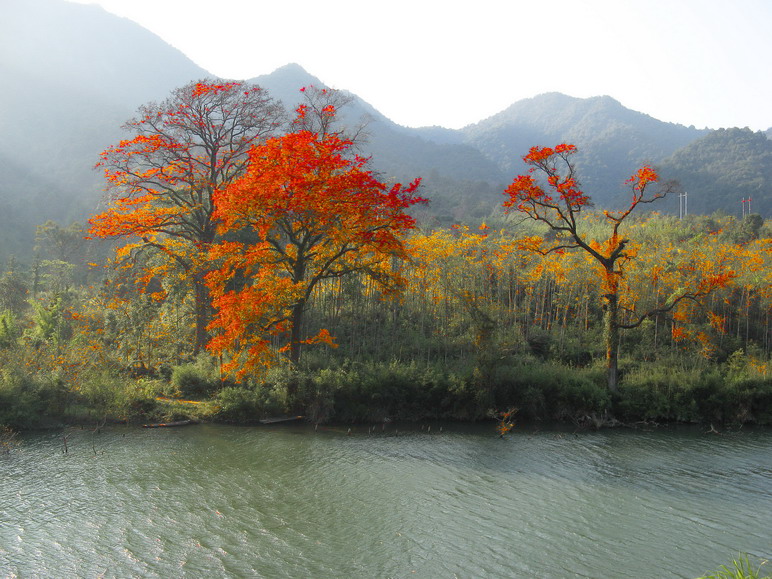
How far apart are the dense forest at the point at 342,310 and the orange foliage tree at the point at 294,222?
59 mm

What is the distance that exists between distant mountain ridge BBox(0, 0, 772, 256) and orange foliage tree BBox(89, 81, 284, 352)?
67.7 ft

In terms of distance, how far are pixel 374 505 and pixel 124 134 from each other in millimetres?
66148

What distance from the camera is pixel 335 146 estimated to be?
14945 millimetres

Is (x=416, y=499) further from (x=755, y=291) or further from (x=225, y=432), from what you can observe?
(x=755, y=291)

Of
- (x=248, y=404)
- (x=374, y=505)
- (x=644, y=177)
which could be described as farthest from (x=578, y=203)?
(x=248, y=404)

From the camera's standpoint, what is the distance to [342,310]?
20.9 meters

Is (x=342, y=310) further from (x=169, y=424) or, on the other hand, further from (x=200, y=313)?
(x=169, y=424)

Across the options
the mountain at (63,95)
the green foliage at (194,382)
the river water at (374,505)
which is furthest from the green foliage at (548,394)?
the mountain at (63,95)

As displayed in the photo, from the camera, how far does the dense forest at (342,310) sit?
1459cm

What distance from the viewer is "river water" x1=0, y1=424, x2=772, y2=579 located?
7.38 m

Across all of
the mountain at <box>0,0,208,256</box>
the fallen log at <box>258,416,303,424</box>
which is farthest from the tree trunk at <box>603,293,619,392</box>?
the mountain at <box>0,0,208,256</box>

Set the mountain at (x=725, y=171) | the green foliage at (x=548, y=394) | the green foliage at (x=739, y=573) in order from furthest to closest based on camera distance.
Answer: the mountain at (x=725, y=171)
the green foliage at (x=548, y=394)
the green foliage at (x=739, y=573)

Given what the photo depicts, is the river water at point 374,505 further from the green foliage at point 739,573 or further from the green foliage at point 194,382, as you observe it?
the green foliage at point 194,382

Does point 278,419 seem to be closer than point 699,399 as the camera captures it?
Yes
